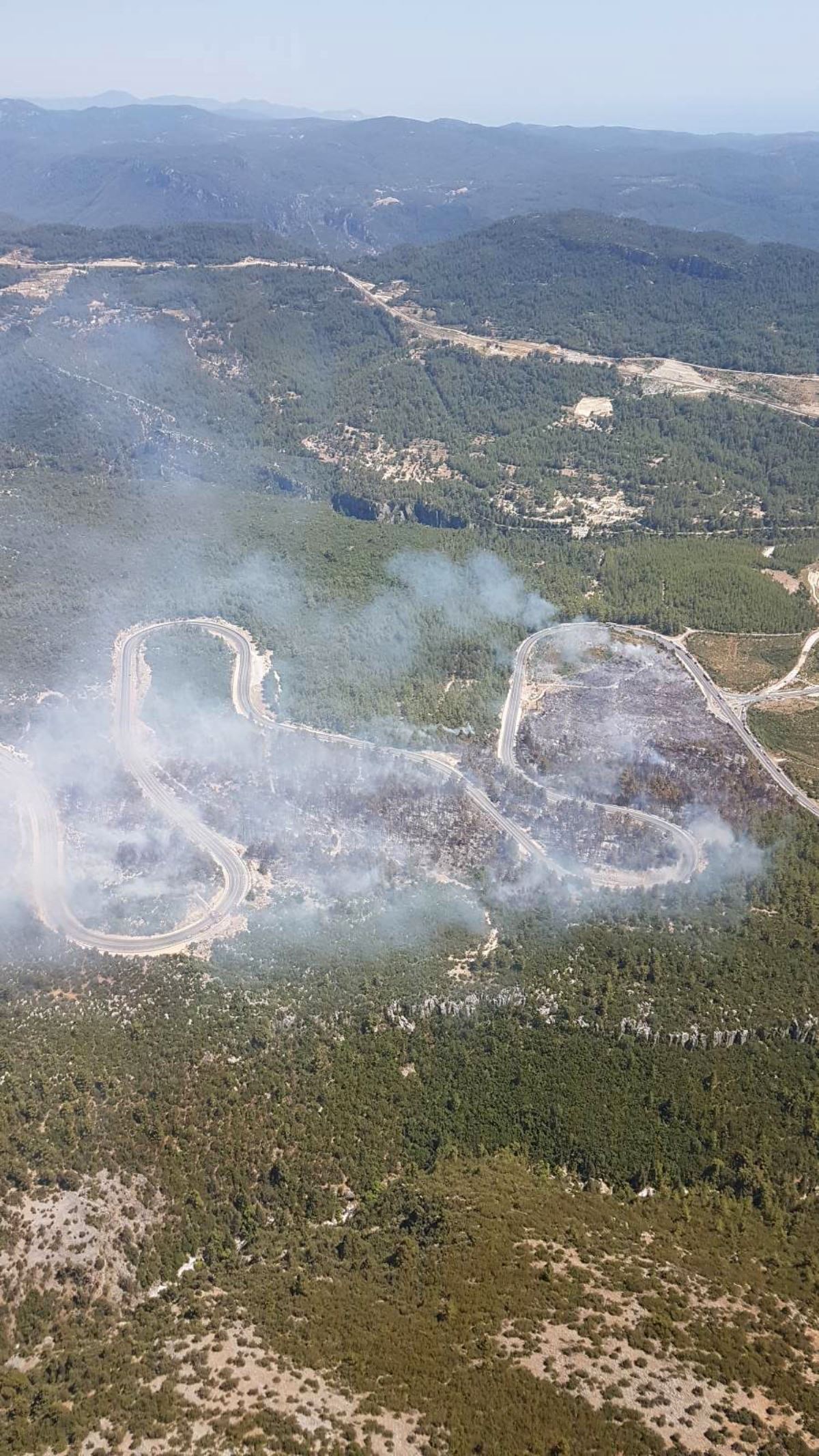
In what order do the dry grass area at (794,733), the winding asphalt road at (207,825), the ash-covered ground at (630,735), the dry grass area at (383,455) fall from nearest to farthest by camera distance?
the winding asphalt road at (207,825)
the ash-covered ground at (630,735)
the dry grass area at (794,733)
the dry grass area at (383,455)

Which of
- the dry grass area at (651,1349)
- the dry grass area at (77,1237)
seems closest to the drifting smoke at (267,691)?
the dry grass area at (77,1237)

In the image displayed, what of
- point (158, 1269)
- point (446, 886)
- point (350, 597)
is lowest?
point (158, 1269)

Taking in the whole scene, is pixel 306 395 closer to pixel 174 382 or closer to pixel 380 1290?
pixel 174 382

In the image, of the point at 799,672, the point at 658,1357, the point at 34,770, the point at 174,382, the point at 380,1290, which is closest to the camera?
the point at 658,1357

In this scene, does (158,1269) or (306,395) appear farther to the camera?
(306,395)

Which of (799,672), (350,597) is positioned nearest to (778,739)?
(799,672)

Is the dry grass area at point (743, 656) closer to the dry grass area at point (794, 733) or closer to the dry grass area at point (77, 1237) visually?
the dry grass area at point (794, 733)

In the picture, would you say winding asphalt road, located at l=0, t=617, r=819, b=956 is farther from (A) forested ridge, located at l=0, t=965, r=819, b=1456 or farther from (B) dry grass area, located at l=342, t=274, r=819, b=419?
(B) dry grass area, located at l=342, t=274, r=819, b=419
